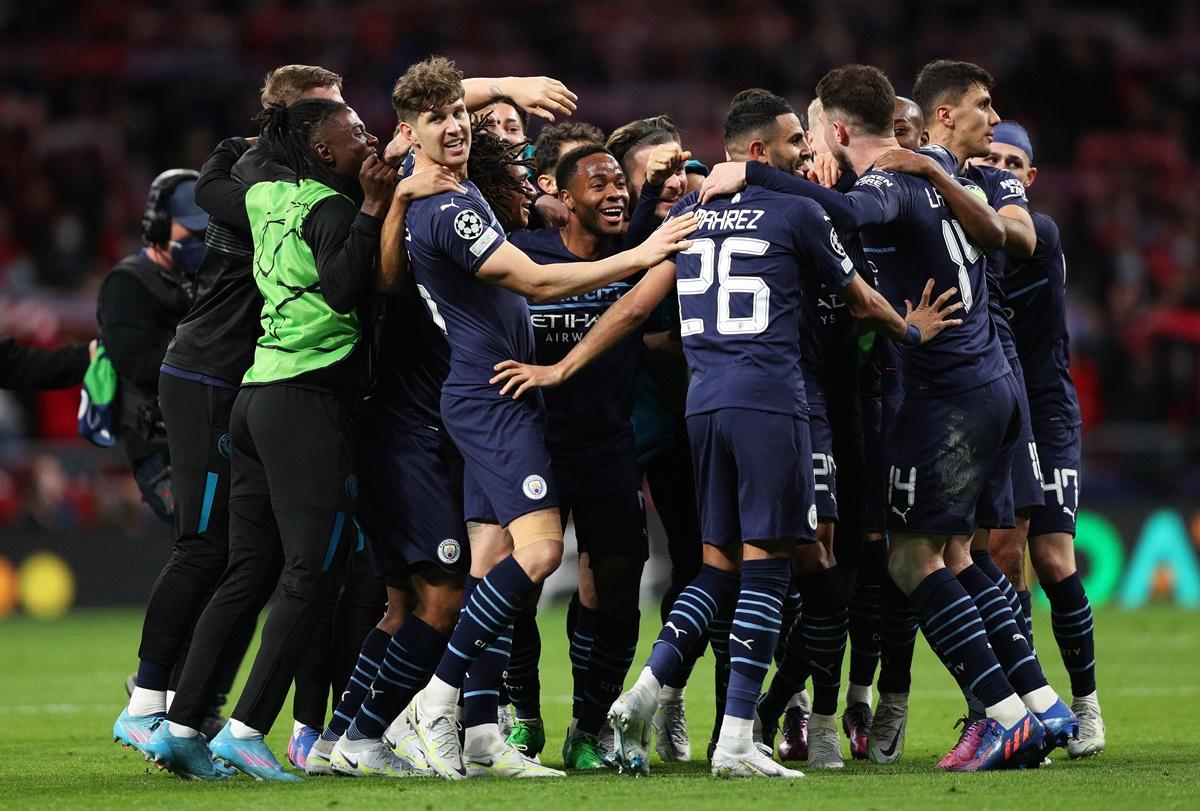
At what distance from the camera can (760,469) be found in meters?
6.07

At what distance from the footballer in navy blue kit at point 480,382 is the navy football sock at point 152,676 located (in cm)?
117

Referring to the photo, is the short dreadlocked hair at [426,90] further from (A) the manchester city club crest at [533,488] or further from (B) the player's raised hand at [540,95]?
(A) the manchester city club crest at [533,488]

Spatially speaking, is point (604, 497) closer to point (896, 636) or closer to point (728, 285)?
point (728, 285)

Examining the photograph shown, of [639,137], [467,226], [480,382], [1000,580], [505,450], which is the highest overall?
[639,137]

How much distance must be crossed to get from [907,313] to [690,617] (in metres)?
1.44

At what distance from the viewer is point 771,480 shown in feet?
19.9

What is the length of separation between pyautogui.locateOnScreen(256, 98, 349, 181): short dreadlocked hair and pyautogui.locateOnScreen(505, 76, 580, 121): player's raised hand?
1.02 metres

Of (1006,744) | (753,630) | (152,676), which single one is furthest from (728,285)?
(152,676)

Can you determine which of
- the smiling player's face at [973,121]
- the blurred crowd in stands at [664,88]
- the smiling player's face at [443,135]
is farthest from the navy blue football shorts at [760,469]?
the blurred crowd in stands at [664,88]

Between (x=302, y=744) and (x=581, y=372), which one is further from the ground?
(x=581, y=372)

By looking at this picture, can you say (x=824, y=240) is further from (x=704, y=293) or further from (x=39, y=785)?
(x=39, y=785)

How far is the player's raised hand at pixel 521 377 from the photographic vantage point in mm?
6238

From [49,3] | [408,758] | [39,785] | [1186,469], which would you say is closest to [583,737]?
[408,758]

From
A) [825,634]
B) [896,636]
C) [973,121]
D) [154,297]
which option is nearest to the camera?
[825,634]
